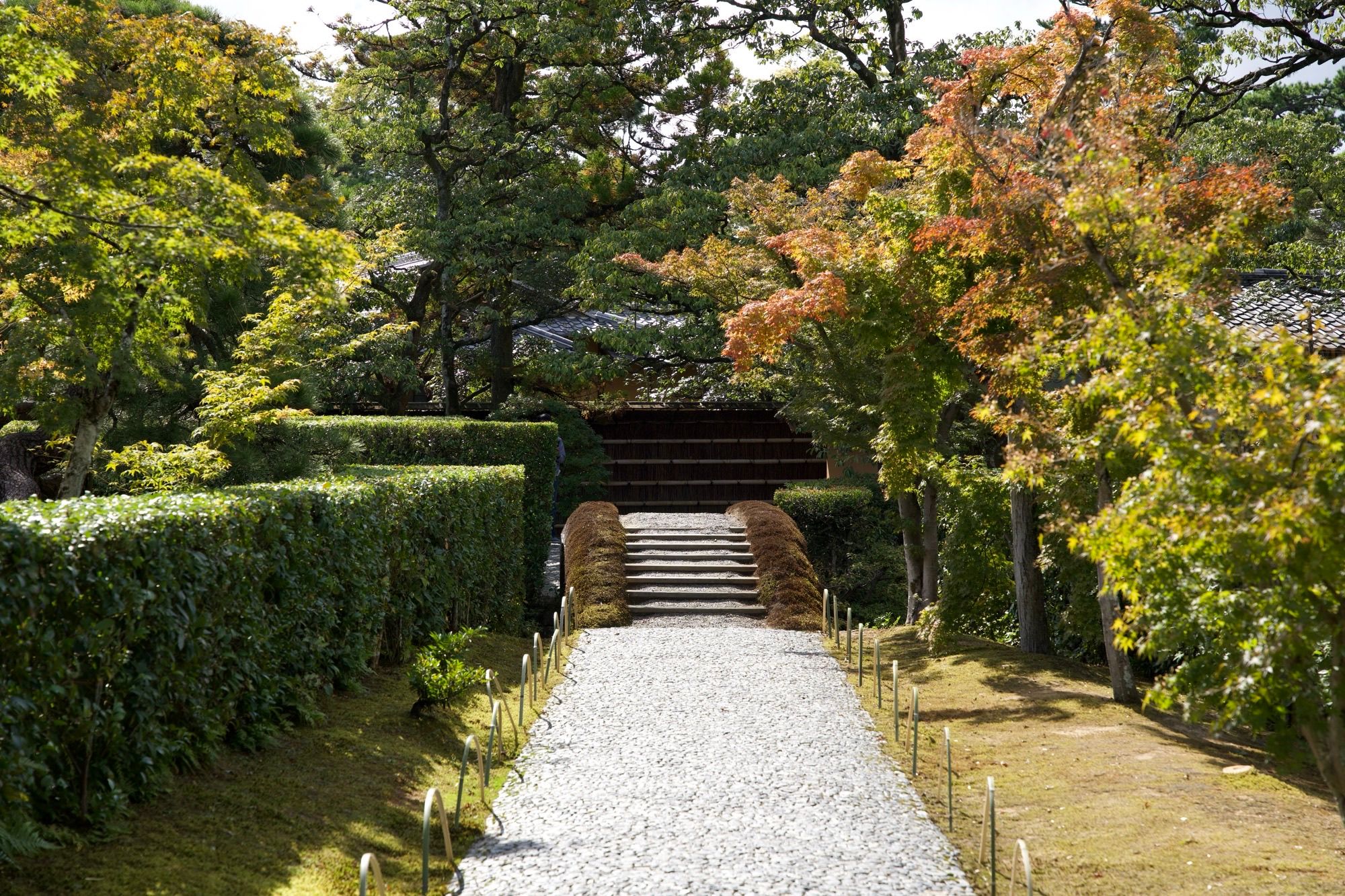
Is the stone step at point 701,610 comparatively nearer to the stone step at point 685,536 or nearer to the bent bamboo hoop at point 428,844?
the stone step at point 685,536

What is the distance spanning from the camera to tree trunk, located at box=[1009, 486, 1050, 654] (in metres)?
12.1

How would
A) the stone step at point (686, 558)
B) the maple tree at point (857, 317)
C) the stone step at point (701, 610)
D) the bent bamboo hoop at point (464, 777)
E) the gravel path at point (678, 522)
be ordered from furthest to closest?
the gravel path at point (678, 522), the stone step at point (686, 558), the stone step at point (701, 610), the maple tree at point (857, 317), the bent bamboo hoop at point (464, 777)

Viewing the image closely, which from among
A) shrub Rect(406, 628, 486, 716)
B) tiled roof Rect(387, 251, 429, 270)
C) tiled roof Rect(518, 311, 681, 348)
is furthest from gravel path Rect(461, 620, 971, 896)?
tiled roof Rect(387, 251, 429, 270)

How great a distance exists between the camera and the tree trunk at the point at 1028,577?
12.1 metres

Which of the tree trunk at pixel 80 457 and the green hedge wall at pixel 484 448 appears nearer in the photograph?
the tree trunk at pixel 80 457

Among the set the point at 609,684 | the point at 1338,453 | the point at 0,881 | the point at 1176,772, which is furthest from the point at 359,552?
the point at 1338,453

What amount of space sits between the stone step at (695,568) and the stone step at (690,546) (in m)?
0.76

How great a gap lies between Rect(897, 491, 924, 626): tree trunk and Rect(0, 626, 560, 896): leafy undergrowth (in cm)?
759

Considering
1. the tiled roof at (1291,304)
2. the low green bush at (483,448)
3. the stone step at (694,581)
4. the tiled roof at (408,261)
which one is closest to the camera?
the tiled roof at (1291,304)

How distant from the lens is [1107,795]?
24.1 feet

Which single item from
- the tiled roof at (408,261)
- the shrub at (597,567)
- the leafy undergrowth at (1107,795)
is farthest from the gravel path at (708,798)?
the tiled roof at (408,261)

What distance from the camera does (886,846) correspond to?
260 inches

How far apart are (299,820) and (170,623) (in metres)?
1.32

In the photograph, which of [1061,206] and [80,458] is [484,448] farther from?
[1061,206]
